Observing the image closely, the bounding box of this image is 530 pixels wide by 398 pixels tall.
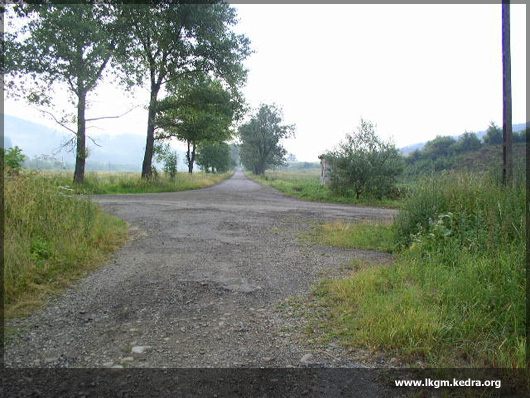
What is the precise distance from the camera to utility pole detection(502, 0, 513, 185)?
8.41m

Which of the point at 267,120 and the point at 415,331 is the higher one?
the point at 267,120

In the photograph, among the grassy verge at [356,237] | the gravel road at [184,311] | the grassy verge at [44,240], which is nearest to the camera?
the gravel road at [184,311]

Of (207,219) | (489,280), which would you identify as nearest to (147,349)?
(489,280)

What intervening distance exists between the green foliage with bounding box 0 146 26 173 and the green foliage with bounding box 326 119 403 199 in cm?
1536

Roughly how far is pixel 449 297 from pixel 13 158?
8.46 m

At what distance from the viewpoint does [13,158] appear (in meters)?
7.68

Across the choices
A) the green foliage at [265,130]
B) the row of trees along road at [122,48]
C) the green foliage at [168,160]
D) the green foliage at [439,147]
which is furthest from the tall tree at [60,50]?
the green foliage at [439,147]

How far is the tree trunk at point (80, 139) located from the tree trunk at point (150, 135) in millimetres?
3849

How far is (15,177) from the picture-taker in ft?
21.6

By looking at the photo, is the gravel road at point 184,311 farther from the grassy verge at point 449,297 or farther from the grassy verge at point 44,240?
the grassy verge at point 449,297

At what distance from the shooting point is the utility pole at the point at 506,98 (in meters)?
8.41

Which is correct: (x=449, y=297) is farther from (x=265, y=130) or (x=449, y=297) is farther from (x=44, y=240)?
(x=265, y=130)

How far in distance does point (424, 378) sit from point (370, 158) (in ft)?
57.1

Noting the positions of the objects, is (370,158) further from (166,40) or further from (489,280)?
(489,280)
